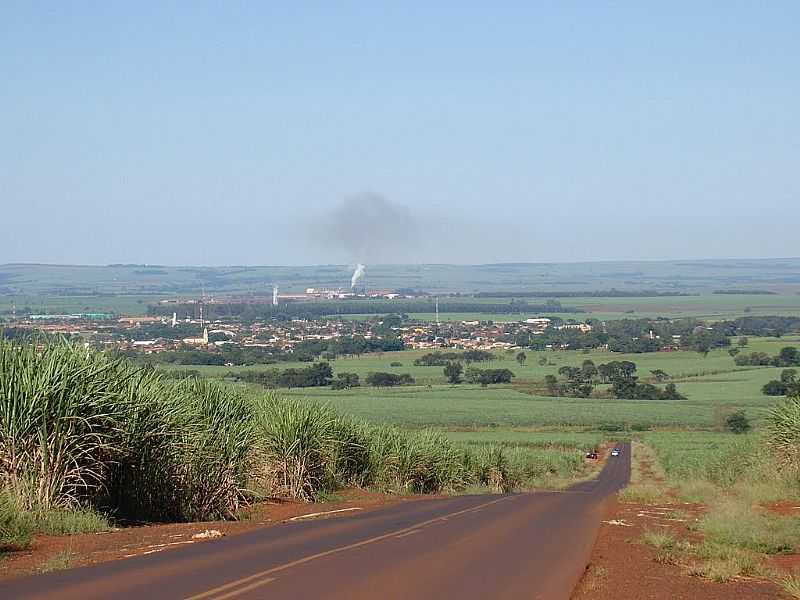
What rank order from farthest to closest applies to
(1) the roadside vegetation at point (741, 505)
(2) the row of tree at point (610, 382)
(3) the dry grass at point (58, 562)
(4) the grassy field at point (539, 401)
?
(2) the row of tree at point (610, 382) < (4) the grassy field at point (539, 401) < (1) the roadside vegetation at point (741, 505) < (3) the dry grass at point (58, 562)

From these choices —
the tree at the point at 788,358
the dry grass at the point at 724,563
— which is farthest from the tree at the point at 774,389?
the dry grass at the point at 724,563

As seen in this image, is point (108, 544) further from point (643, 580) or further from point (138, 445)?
point (643, 580)

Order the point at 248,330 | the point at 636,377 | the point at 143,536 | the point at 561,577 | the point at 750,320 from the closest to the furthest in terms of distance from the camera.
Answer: the point at 561,577 → the point at 143,536 → the point at 636,377 → the point at 248,330 → the point at 750,320

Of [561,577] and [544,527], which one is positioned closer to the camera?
[561,577]

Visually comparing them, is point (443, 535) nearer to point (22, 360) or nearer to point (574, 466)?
point (22, 360)

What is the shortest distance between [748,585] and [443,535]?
5.28 m

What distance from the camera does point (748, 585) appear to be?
42.2 feet

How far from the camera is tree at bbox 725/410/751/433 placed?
2798 inches

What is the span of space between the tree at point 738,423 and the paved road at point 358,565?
54915 mm

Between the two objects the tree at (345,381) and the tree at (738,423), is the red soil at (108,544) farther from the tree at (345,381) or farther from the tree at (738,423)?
the tree at (345,381)

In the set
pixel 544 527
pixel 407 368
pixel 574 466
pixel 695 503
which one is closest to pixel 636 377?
pixel 407 368

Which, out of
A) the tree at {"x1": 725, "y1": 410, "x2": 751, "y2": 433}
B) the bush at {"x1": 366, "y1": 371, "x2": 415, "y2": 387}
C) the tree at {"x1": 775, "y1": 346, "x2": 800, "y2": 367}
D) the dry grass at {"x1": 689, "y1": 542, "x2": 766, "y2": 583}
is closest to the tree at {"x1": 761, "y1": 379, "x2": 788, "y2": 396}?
the tree at {"x1": 725, "y1": 410, "x2": 751, "y2": 433}

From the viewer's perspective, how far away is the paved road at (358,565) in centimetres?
1077

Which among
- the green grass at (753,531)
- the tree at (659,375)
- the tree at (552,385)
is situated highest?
the green grass at (753,531)
